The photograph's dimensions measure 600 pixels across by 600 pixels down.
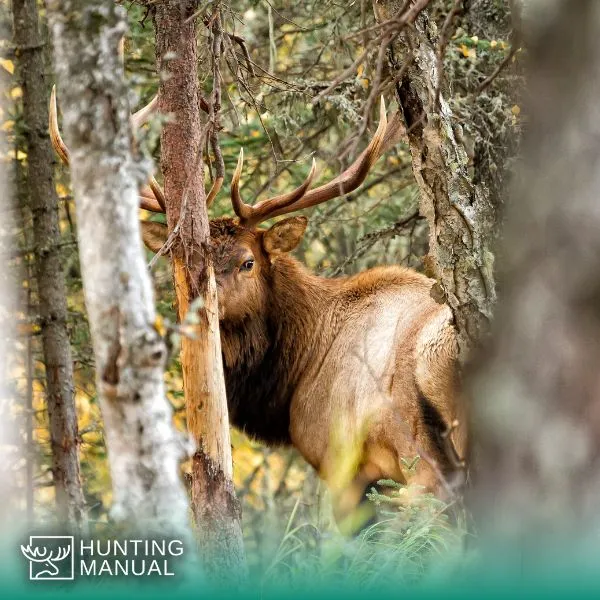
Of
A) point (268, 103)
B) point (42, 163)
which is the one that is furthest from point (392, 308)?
point (42, 163)

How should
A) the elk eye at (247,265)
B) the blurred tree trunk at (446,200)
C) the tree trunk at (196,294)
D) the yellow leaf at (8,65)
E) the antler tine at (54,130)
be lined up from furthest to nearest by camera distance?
1. the yellow leaf at (8,65)
2. the elk eye at (247,265)
3. the antler tine at (54,130)
4. the blurred tree trunk at (446,200)
5. the tree trunk at (196,294)

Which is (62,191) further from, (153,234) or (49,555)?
(49,555)

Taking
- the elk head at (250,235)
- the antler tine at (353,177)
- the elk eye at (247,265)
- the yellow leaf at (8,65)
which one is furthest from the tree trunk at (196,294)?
the yellow leaf at (8,65)

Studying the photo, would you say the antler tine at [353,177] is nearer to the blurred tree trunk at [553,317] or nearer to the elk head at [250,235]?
the elk head at [250,235]

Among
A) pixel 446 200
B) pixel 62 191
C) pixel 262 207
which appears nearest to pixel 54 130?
pixel 262 207

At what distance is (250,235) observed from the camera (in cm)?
704

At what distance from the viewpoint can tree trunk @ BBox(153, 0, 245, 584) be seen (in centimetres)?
459

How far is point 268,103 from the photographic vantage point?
793 centimetres

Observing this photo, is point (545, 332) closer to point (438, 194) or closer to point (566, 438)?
point (566, 438)

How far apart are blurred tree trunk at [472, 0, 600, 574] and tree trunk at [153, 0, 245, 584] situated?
1.90m

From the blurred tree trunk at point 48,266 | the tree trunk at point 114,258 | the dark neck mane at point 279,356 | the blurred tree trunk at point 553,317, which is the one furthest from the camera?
the dark neck mane at point 279,356

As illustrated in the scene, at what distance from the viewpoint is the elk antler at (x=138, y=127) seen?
18.5ft

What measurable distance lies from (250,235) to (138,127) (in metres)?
1.68

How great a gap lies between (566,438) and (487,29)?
17.3 ft
